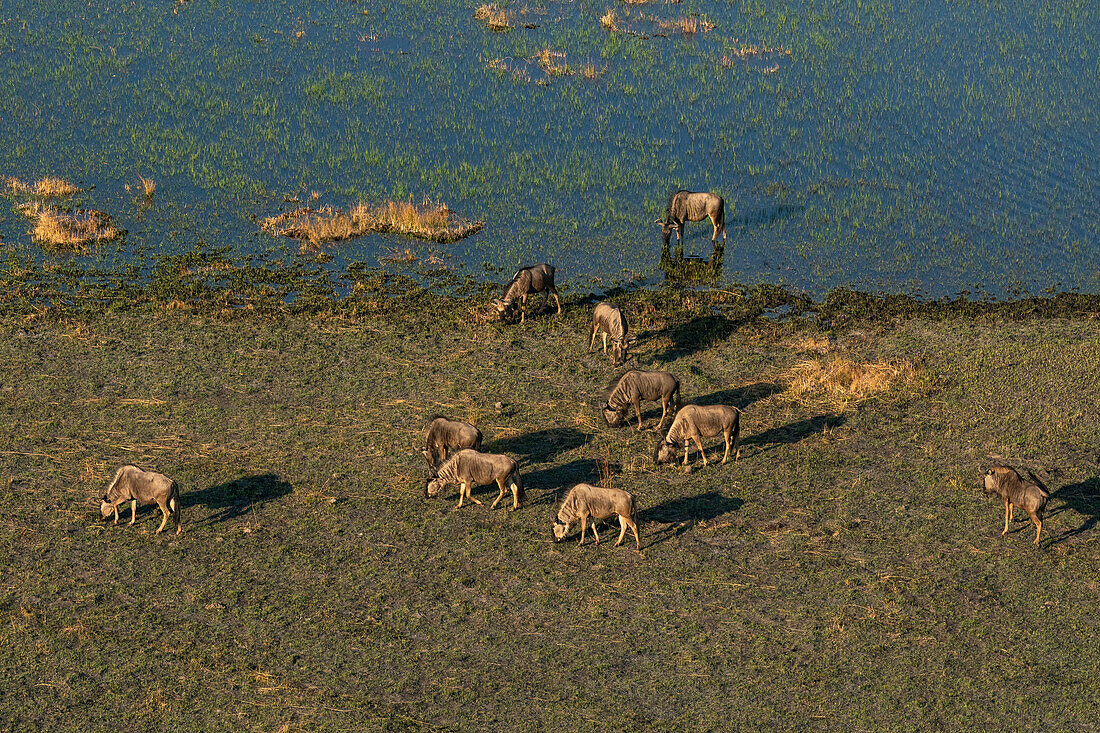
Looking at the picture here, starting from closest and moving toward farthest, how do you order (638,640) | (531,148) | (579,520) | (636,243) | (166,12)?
(638,640) < (579,520) < (636,243) < (531,148) < (166,12)

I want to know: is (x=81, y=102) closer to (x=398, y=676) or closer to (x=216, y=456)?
(x=216, y=456)

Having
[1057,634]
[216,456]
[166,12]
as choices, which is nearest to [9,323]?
[216,456]

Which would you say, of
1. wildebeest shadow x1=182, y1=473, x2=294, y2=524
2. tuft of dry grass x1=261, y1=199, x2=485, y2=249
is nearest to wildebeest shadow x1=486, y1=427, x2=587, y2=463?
wildebeest shadow x1=182, y1=473, x2=294, y2=524

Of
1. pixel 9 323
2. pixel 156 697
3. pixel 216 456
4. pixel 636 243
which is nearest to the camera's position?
pixel 156 697

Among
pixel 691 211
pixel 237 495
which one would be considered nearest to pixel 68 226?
pixel 237 495

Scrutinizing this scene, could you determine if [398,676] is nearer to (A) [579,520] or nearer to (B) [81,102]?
(A) [579,520]

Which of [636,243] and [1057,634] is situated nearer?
[1057,634]

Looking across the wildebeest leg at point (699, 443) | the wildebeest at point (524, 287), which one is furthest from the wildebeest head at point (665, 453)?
the wildebeest at point (524, 287)
